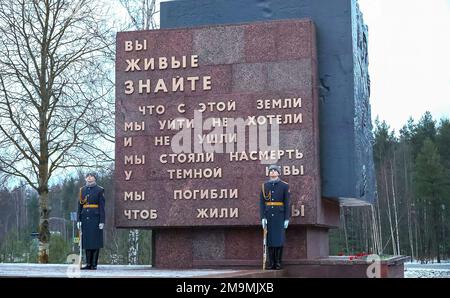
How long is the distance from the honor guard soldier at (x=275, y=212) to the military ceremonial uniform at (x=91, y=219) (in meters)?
2.37

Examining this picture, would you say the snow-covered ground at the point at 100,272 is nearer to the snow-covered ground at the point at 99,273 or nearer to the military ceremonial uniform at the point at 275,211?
the snow-covered ground at the point at 99,273

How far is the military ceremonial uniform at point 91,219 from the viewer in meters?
9.64

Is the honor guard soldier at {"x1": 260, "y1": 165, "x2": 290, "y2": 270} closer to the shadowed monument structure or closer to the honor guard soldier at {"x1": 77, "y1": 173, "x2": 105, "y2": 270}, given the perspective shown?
the shadowed monument structure

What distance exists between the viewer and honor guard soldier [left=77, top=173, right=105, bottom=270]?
964cm

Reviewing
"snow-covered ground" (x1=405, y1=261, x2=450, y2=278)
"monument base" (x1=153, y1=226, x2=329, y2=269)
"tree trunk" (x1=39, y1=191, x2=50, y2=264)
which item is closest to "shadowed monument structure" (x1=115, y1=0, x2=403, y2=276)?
"monument base" (x1=153, y1=226, x2=329, y2=269)

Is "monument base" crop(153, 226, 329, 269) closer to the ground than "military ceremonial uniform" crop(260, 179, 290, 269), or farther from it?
closer to the ground

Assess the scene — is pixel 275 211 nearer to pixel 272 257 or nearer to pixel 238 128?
pixel 272 257

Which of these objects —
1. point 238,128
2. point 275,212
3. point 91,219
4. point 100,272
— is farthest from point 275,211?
point 91,219

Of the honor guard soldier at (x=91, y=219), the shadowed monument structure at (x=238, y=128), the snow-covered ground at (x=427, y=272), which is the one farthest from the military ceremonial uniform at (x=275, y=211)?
the snow-covered ground at (x=427, y=272)

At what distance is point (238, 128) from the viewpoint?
9.98m

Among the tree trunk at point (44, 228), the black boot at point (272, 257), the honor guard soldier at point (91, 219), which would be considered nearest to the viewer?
the black boot at point (272, 257)

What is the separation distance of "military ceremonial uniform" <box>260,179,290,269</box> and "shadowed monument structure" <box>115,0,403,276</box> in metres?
0.47

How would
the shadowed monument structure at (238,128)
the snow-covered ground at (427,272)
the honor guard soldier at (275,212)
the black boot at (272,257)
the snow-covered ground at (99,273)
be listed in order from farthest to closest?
the snow-covered ground at (427,272), the shadowed monument structure at (238,128), the black boot at (272,257), the honor guard soldier at (275,212), the snow-covered ground at (99,273)
